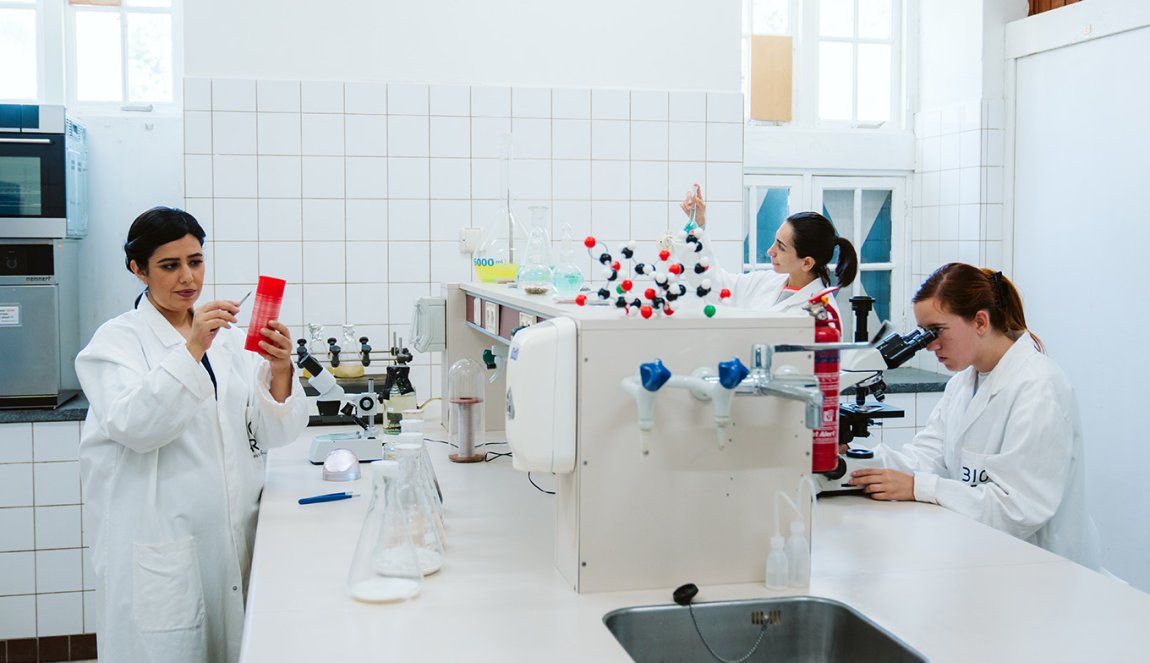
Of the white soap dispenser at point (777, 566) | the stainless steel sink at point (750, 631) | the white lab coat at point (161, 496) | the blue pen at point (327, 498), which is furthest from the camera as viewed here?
the blue pen at point (327, 498)

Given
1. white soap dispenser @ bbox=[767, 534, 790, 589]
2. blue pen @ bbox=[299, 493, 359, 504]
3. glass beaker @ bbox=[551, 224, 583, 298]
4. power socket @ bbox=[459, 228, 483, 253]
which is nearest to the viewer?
white soap dispenser @ bbox=[767, 534, 790, 589]

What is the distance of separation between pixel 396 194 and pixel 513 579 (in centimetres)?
254

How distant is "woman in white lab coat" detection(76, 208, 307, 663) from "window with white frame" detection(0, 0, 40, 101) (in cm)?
236

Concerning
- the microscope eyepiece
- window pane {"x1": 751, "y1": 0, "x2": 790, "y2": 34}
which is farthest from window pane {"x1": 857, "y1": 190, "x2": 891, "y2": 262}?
the microscope eyepiece

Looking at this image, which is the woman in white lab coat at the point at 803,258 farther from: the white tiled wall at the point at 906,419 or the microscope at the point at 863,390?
the microscope at the point at 863,390

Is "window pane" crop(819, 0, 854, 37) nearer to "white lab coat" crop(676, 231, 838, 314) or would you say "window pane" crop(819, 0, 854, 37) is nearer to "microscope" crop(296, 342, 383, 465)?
"white lab coat" crop(676, 231, 838, 314)

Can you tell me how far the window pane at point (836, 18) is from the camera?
512cm

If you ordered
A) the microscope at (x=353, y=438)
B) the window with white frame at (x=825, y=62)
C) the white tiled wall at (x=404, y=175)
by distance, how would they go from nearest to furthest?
the microscope at (x=353, y=438) → the white tiled wall at (x=404, y=175) → the window with white frame at (x=825, y=62)

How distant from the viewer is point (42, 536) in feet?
12.3

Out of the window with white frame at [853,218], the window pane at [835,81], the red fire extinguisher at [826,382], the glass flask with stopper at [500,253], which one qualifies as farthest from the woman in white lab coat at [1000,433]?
the window pane at [835,81]

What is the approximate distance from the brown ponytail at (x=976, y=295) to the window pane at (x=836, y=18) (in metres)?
2.84

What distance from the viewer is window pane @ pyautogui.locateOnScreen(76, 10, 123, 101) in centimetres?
429

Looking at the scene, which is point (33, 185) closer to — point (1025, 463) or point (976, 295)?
point (976, 295)

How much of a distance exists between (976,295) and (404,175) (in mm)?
2367
